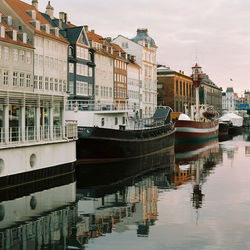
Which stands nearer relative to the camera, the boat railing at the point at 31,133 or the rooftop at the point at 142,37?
the boat railing at the point at 31,133

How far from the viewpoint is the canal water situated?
16.3m

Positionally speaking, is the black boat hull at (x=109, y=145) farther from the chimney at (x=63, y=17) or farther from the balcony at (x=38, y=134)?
the chimney at (x=63, y=17)

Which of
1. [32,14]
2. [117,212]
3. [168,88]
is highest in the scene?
[32,14]

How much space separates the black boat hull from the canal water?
2.34 meters

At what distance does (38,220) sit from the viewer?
1917 cm

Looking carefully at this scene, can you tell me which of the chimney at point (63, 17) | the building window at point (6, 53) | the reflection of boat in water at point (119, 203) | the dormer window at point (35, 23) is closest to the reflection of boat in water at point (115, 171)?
the reflection of boat in water at point (119, 203)

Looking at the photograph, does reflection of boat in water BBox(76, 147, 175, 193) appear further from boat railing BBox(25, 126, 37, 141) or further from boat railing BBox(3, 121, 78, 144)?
boat railing BBox(25, 126, 37, 141)

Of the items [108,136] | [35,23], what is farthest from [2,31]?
[108,136]

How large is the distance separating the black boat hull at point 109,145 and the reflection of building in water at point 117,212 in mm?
8383

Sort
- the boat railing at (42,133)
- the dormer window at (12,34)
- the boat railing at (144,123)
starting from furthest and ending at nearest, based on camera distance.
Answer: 1. the dormer window at (12,34)
2. the boat railing at (144,123)
3. the boat railing at (42,133)

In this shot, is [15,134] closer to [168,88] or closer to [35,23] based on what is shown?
[35,23]

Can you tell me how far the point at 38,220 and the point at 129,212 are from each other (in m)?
4.10

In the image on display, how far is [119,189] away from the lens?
2714cm

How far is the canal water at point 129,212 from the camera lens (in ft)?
53.5
